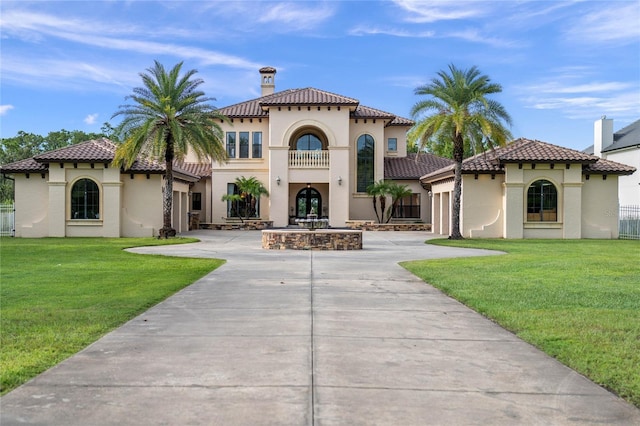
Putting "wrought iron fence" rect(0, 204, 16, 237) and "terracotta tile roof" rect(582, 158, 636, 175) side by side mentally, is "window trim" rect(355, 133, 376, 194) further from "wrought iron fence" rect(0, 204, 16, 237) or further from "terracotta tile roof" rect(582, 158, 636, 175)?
"wrought iron fence" rect(0, 204, 16, 237)

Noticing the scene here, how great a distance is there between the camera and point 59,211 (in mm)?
30969

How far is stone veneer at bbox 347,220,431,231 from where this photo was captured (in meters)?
39.2

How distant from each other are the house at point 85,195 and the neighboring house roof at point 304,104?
12565 mm

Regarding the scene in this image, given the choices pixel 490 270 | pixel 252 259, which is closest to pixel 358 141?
pixel 252 259

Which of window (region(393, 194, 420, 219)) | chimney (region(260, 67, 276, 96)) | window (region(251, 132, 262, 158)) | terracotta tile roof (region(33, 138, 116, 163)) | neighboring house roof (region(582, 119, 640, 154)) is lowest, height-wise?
window (region(393, 194, 420, 219))

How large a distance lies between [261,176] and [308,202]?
14.7 ft

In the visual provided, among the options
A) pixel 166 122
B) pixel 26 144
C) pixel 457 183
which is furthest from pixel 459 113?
pixel 26 144

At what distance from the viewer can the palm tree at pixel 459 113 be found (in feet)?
92.2

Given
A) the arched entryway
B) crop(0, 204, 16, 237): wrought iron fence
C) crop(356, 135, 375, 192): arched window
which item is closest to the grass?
crop(0, 204, 16, 237): wrought iron fence

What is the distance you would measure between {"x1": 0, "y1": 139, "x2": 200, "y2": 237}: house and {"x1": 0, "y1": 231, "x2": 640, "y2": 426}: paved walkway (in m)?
22.9

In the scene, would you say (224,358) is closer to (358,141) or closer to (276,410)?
(276,410)

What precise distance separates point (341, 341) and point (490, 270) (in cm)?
895

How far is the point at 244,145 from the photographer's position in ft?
143

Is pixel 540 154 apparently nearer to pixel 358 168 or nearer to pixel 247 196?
pixel 358 168
